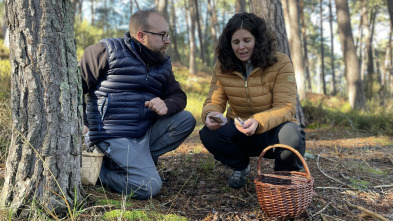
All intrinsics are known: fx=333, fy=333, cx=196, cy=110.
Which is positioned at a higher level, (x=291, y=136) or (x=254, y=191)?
(x=291, y=136)

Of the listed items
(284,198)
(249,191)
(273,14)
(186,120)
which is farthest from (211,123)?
(273,14)

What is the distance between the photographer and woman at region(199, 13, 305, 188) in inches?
106

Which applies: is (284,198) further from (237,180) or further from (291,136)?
(237,180)

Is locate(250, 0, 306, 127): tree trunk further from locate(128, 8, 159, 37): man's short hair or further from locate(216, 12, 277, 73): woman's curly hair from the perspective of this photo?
locate(128, 8, 159, 37): man's short hair

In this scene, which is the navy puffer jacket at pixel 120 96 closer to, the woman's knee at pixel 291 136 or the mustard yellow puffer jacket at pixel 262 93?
the mustard yellow puffer jacket at pixel 262 93

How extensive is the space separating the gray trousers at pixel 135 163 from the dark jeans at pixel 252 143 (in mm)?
348

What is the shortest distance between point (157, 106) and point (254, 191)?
1117 millimetres

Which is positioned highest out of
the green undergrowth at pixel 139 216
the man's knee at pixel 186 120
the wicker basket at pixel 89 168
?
the man's knee at pixel 186 120

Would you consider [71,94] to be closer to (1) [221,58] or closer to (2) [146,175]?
(2) [146,175]

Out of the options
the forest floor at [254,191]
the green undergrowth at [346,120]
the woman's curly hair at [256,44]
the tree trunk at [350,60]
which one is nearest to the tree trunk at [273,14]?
the forest floor at [254,191]

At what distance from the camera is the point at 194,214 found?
237 cm

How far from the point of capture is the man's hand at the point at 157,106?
2.70m

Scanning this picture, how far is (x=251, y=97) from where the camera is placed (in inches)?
112

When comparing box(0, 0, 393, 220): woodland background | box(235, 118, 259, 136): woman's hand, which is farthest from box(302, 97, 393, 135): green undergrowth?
box(235, 118, 259, 136): woman's hand
